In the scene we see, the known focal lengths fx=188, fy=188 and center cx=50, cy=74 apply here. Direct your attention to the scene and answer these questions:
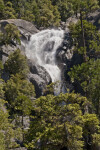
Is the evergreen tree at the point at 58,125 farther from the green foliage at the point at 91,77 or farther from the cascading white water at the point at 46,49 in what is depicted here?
the cascading white water at the point at 46,49

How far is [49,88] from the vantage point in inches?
550

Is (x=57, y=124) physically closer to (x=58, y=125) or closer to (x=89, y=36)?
(x=58, y=125)

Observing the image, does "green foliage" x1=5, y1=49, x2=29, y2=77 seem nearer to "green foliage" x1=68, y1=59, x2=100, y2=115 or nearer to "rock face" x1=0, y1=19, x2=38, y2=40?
"rock face" x1=0, y1=19, x2=38, y2=40

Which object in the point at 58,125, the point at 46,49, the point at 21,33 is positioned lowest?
the point at 58,125

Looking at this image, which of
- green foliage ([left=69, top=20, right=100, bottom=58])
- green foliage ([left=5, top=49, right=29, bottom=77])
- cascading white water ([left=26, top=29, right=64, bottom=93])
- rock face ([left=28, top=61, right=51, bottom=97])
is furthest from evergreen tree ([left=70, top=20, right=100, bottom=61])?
green foliage ([left=5, top=49, right=29, bottom=77])

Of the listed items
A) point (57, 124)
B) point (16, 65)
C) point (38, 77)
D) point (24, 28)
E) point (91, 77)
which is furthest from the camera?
point (24, 28)

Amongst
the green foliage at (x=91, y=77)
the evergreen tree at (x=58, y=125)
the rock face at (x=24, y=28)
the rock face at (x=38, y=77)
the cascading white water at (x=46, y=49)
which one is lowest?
the evergreen tree at (x=58, y=125)

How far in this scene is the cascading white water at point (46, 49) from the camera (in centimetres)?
3436

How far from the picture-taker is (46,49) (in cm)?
3925

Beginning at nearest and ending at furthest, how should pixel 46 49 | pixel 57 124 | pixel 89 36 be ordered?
pixel 57 124 → pixel 89 36 → pixel 46 49

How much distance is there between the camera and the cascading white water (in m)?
34.4

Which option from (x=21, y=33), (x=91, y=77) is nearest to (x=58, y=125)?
(x=91, y=77)

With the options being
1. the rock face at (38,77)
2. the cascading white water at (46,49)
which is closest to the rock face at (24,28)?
the cascading white water at (46,49)

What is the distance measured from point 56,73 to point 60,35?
12761 millimetres
